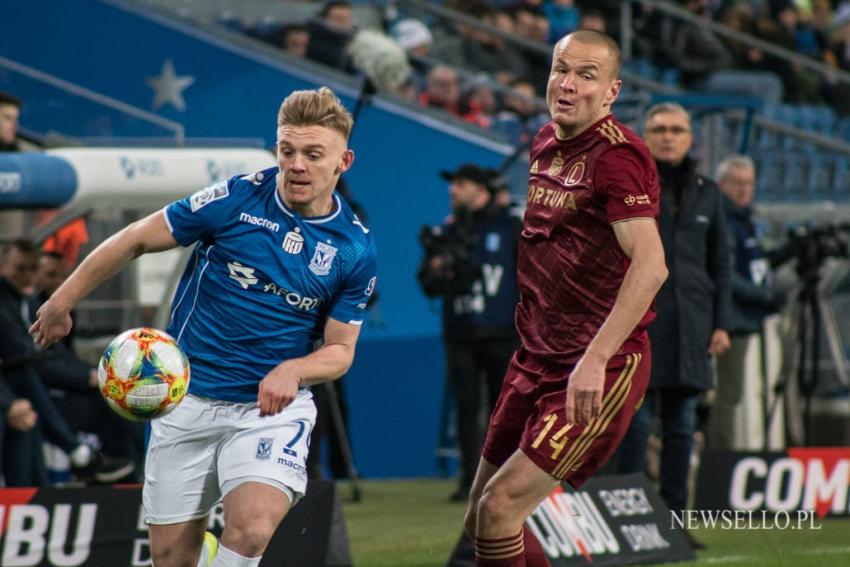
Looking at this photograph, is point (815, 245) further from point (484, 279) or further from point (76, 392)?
point (76, 392)

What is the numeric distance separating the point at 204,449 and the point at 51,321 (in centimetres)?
74

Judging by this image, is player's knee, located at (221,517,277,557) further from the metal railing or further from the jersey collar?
the metal railing

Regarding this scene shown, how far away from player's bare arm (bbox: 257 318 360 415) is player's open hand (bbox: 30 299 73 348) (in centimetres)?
71

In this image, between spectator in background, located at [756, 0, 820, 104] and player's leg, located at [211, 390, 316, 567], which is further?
spectator in background, located at [756, 0, 820, 104]

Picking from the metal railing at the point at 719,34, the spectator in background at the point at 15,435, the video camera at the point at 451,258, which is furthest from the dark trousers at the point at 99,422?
the metal railing at the point at 719,34

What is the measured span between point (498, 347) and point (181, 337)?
571 centimetres

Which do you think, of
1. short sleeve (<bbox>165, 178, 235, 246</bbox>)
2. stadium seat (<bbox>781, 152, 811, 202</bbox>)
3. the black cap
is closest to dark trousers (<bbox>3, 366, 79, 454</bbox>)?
the black cap

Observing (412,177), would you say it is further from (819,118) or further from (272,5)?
(819,118)

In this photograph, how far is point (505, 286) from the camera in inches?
447

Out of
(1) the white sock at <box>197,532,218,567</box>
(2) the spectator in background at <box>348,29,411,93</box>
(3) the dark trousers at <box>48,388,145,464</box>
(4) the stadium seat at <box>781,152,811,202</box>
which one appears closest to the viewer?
(1) the white sock at <box>197,532,218,567</box>

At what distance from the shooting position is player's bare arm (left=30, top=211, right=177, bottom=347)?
17.6 feet

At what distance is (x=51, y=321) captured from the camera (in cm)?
536

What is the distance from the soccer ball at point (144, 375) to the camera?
17.5 ft

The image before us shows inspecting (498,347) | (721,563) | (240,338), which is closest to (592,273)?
(240,338)
